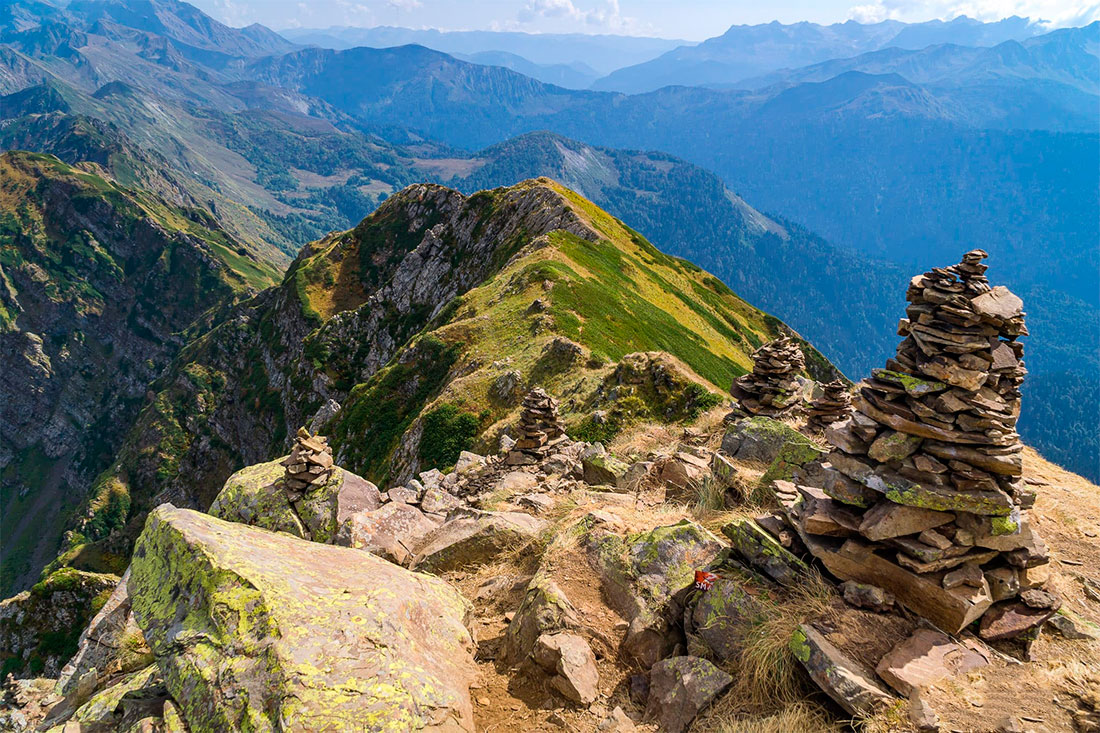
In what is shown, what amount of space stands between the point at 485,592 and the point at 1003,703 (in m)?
10.0

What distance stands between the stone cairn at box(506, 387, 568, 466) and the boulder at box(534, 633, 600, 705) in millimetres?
16212

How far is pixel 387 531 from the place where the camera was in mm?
17266

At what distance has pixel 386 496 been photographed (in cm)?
2111

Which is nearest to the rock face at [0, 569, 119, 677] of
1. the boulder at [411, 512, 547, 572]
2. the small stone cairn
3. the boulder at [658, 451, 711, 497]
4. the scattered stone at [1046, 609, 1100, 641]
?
the small stone cairn

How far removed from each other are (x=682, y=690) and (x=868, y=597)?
3789 millimetres

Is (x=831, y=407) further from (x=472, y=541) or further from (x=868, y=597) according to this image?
(x=472, y=541)

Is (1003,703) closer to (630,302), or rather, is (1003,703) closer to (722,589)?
(722,589)

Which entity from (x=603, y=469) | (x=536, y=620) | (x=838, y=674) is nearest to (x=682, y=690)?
(x=838, y=674)

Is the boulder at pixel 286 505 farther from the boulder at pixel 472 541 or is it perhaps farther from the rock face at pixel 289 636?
the rock face at pixel 289 636

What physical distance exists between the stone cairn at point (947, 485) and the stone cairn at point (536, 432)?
58.2ft

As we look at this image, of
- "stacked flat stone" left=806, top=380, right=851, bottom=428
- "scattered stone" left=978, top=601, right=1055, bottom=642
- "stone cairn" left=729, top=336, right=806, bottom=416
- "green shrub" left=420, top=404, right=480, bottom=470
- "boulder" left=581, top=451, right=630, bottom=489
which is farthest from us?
"green shrub" left=420, top=404, right=480, bottom=470

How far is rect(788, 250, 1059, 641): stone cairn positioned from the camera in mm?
9742

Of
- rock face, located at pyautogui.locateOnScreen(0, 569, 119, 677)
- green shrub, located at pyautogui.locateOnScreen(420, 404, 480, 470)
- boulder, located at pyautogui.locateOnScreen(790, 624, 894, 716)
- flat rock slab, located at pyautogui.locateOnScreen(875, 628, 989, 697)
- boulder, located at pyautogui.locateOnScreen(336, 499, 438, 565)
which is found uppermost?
flat rock slab, located at pyautogui.locateOnScreen(875, 628, 989, 697)

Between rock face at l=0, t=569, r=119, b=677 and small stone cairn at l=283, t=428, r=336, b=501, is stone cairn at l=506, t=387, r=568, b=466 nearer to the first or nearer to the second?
small stone cairn at l=283, t=428, r=336, b=501
